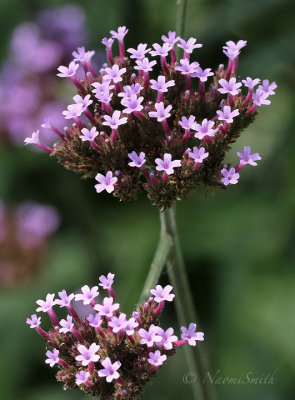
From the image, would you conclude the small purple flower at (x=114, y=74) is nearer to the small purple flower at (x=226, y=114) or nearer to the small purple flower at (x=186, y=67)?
the small purple flower at (x=186, y=67)

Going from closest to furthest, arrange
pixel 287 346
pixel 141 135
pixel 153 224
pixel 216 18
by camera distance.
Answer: pixel 141 135
pixel 287 346
pixel 216 18
pixel 153 224

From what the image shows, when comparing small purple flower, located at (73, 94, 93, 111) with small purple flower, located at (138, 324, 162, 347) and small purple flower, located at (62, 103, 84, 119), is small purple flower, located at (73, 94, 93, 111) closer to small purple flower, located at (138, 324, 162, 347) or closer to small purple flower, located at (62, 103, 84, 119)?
small purple flower, located at (62, 103, 84, 119)

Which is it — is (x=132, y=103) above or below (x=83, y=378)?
above

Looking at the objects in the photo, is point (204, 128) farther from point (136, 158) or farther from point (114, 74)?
point (114, 74)

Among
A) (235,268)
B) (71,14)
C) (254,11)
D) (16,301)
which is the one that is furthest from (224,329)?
(71,14)

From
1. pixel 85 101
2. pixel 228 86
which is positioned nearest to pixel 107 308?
pixel 85 101

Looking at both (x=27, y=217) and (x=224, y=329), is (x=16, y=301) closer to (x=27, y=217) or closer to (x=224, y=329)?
(x=27, y=217)
